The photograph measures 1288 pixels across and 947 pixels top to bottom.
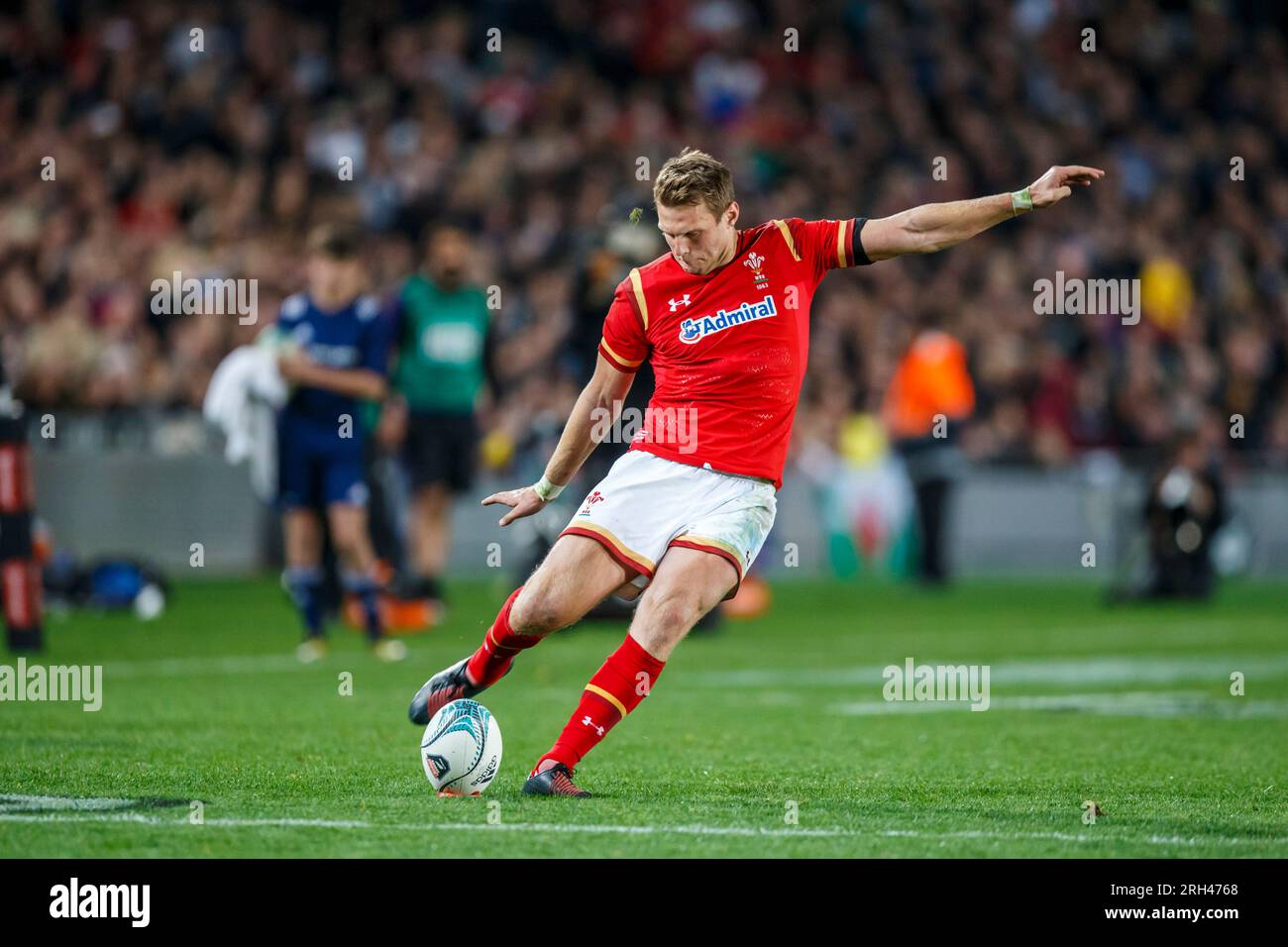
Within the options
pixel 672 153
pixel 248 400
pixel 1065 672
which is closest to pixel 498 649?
pixel 1065 672

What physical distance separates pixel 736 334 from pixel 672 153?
16.4 meters

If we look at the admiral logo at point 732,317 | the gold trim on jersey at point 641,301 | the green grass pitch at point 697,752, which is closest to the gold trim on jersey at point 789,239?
the admiral logo at point 732,317

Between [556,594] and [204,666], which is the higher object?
[556,594]

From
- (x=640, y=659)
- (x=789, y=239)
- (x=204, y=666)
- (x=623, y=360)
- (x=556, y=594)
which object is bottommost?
(x=204, y=666)

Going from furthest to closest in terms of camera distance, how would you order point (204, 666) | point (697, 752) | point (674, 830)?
point (204, 666) < point (697, 752) < point (674, 830)

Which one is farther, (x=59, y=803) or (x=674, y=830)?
(x=59, y=803)

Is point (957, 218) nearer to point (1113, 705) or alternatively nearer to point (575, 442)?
point (575, 442)

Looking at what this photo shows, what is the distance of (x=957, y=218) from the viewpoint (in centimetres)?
660

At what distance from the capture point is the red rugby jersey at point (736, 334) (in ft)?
22.6

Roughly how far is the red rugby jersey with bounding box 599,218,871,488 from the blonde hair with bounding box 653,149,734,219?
1.05 feet

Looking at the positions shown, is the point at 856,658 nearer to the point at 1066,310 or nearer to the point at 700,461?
the point at 700,461

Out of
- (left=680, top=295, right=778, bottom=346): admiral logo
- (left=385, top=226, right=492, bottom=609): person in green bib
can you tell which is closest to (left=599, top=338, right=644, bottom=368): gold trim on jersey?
(left=680, top=295, right=778, bottom=346): admiral logo

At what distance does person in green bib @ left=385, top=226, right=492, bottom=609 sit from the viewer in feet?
48.1
